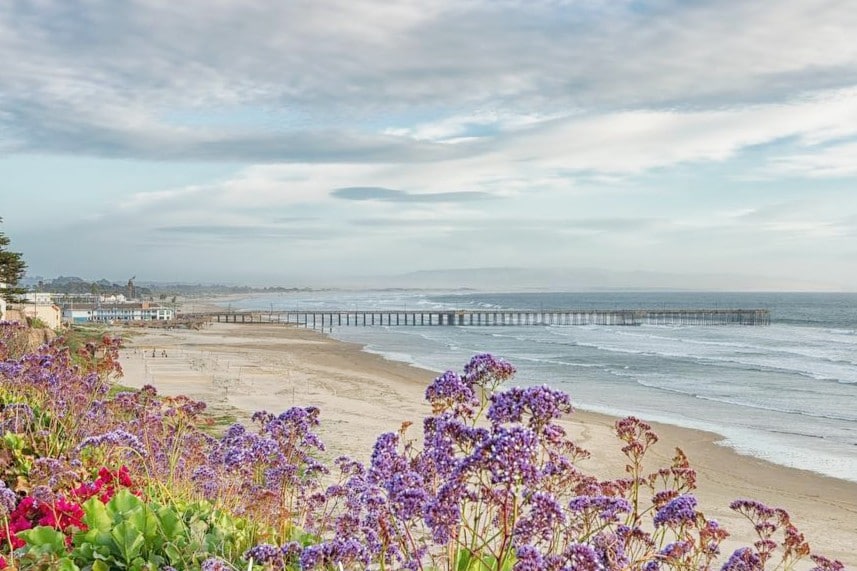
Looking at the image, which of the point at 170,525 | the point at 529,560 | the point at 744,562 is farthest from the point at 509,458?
the point at 170,525

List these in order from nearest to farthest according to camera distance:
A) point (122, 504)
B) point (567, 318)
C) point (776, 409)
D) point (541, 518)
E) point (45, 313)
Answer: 1. point (541, 518)
2. point (122, 504)
3. point (776, 409)
4. point (45, 313)
5. point (567, 318)

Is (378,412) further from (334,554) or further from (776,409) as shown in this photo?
(334,554)

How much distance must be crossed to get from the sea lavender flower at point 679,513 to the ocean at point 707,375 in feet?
56.4

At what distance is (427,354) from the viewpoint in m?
52.7

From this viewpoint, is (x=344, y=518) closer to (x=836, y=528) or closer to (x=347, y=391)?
(x=836, y=528)

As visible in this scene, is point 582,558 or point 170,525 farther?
point 170,525

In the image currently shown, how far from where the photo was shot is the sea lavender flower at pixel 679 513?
3781 millimetres

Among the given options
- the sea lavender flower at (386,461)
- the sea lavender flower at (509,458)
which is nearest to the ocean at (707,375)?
the sea lavender flower at (386,461)

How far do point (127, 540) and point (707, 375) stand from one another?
127 ft

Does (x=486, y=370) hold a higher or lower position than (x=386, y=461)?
higher

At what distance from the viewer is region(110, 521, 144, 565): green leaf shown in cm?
493

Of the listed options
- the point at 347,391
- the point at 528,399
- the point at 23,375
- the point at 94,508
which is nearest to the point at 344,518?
the point at 528,399

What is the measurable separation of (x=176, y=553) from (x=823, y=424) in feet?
83.3

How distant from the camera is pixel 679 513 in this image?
379 cm
